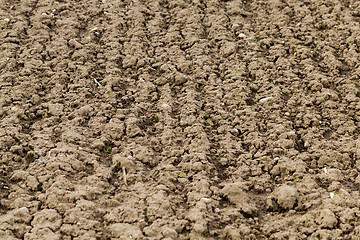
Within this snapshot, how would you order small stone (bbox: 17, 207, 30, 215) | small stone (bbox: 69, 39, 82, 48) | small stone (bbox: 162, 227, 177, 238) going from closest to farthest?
small stone (bbox: 162, 227, 177, 238) < small stone (bbox: 17, 207, 30, 215) < small stone (bbox: 69, 39, 82, 48)

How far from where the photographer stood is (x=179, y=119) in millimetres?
3162

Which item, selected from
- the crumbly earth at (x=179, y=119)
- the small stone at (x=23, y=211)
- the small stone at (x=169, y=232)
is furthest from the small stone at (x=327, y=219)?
the small stone at (x=23, y=211)

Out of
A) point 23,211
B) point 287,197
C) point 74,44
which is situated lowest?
point 23,211

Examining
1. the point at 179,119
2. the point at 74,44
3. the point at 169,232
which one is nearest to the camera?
the point at 169,232

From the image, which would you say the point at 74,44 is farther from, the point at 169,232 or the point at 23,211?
the point at 169,232

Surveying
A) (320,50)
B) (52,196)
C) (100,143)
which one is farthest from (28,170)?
(320,50)

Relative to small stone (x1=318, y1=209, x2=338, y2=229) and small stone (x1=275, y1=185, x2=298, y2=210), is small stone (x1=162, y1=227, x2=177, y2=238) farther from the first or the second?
small stone (x1=318, y1=209, x2=338, y2=229)

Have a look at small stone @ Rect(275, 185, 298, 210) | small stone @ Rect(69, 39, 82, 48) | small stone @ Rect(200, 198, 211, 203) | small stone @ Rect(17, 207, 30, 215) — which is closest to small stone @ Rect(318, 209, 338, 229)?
small stone @ Rect(275, 185, 298, 210)

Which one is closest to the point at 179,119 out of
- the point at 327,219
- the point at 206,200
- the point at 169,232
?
the point at 206,200

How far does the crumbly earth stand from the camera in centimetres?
246

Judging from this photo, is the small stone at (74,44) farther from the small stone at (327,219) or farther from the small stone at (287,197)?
the small stone at (327,219)

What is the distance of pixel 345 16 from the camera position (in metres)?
4.04

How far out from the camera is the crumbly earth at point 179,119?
2.46 metres

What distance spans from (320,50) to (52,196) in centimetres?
287
